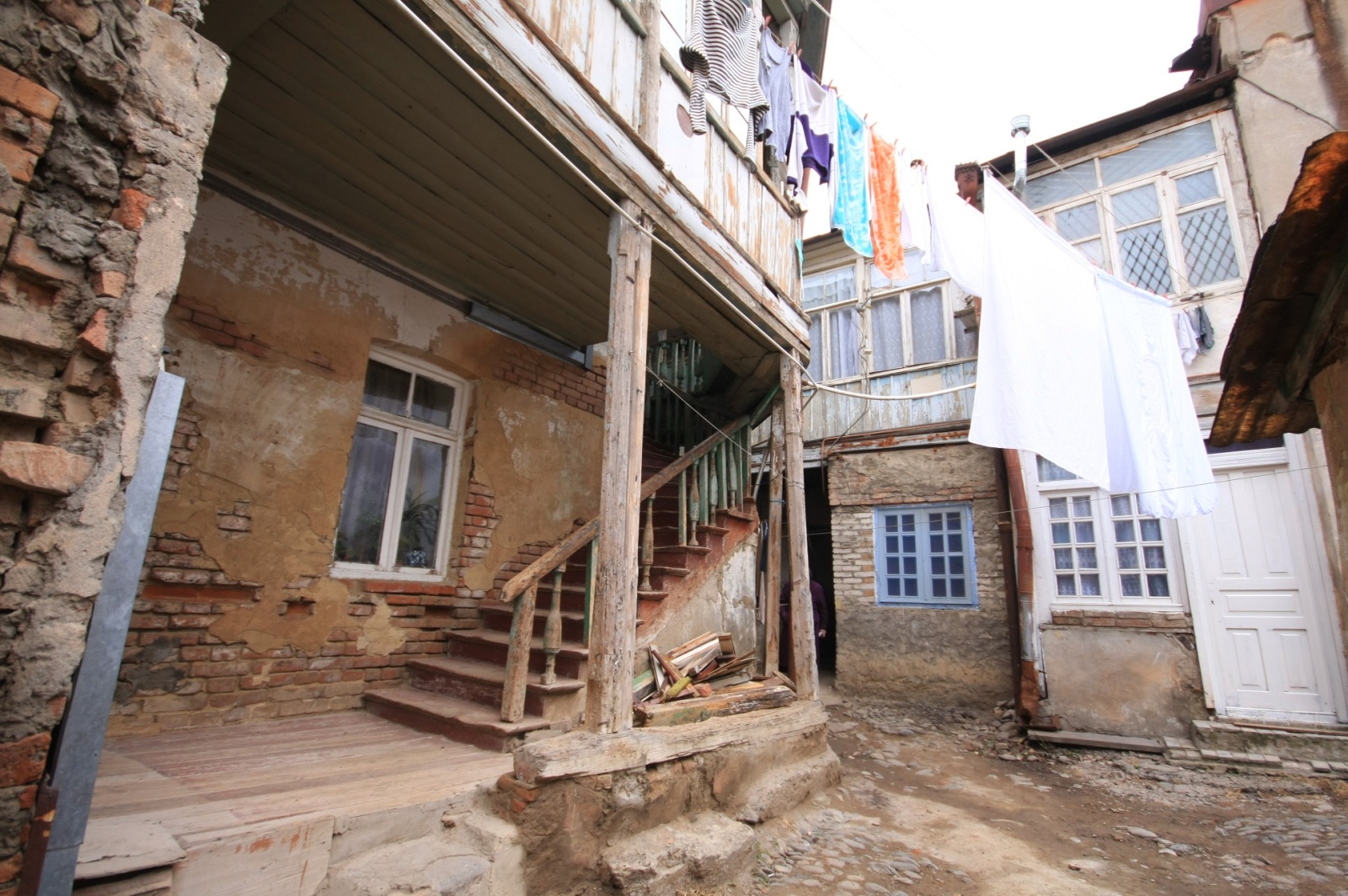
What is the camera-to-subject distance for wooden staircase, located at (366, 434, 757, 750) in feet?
12.9

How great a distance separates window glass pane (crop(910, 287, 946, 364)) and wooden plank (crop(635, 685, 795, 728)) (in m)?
6.23

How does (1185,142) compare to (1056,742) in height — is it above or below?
above

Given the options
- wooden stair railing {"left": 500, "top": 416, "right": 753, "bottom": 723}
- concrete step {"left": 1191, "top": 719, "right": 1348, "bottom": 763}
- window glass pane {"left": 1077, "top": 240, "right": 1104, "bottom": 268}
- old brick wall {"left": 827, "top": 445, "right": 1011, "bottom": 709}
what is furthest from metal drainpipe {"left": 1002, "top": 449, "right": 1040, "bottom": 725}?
wooden stair railing {"left": 500, "top": 416, "right": 753, "bottom": 723}

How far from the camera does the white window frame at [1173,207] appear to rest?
7867mm

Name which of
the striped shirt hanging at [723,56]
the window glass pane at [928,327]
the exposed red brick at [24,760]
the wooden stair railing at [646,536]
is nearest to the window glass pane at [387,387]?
the wooden stair railing at [646,536]

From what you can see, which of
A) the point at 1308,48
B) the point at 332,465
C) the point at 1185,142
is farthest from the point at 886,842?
the point at 1308,48

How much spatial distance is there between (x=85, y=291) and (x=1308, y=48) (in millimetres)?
11656

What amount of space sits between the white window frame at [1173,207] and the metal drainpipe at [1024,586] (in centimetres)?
288

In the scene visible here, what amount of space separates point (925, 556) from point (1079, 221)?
5019 mm

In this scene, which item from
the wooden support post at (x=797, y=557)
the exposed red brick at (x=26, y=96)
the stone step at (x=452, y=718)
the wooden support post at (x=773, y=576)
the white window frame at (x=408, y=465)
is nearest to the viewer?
the exposed red brick at (x=26, y=96)

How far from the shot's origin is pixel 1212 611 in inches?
283

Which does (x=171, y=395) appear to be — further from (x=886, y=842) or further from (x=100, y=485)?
(x=886, y=842)

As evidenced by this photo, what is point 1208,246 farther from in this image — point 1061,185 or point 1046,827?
point 1046,827

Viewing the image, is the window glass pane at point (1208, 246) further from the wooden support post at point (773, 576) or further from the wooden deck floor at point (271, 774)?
the wooden deck floor at point (271, 774)
